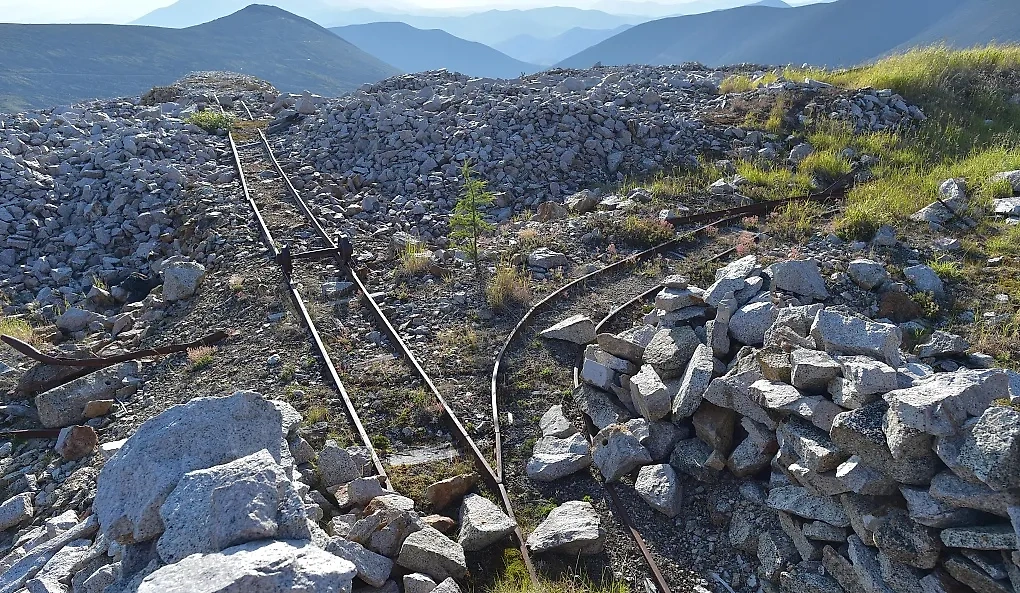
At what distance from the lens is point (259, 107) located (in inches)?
938

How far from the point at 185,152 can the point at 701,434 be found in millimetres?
17109

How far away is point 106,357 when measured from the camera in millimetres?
8789

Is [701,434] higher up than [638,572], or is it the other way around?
[701,434]

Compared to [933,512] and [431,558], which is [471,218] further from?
[933,512]

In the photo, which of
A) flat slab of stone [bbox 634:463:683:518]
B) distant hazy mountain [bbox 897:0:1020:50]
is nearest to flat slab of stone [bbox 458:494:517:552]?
flat slab of stone [bbox 634:463:683:518]

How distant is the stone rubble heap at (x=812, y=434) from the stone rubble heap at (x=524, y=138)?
756cm

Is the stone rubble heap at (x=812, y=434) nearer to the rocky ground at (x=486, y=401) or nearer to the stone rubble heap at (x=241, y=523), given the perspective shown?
the rocky ground at (x=486, y=401)

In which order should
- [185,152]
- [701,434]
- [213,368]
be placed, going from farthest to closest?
[185,152] < [213,368] < [701,434]

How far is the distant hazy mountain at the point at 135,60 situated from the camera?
128 meters

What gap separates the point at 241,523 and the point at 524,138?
544 inches

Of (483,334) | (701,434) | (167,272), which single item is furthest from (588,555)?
(167,272)

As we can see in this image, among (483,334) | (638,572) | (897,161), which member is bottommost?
(638,572)

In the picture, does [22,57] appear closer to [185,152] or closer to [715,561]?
[185,152]

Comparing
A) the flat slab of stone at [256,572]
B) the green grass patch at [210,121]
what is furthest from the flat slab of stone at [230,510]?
the green grass patch at [210,121]
